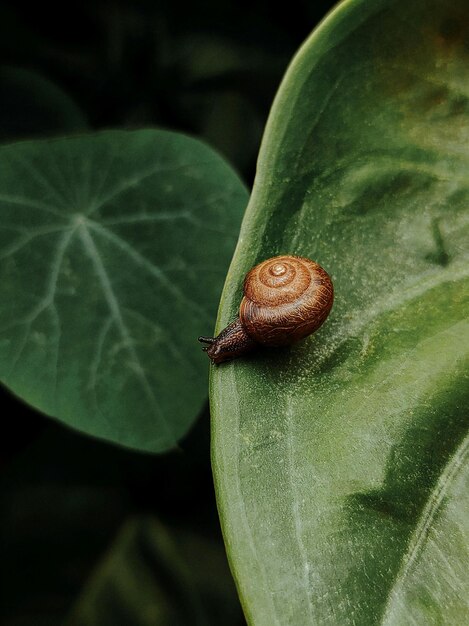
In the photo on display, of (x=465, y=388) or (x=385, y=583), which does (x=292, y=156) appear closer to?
(x=465, y=388)

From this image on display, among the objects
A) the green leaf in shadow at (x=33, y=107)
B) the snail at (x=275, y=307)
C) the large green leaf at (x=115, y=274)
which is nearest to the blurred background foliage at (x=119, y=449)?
the green leaf in shadow at (x=33, y=107)

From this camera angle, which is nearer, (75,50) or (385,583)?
(385,583)

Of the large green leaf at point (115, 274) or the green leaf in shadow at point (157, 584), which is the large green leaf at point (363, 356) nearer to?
the large green leaf at point (115, 274)

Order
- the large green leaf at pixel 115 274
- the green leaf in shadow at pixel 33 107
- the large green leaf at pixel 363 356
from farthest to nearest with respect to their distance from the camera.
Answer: the green leaf in shadow at pixel 33 107
the large green leaf at pixel 115 274
the large green leaf at pixel 363 356

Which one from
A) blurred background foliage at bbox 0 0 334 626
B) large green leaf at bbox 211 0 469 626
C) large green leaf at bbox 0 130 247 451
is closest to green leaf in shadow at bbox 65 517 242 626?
blurred background foliage at bbox 0 0 334 626

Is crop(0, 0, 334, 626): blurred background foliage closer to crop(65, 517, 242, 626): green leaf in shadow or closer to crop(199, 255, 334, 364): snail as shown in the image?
crop(65, 517, 242, 626): green leaf in shadow

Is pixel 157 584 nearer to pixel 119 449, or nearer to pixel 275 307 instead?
pixel 119 449

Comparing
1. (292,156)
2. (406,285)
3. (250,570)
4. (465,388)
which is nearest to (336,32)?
(292,156)
